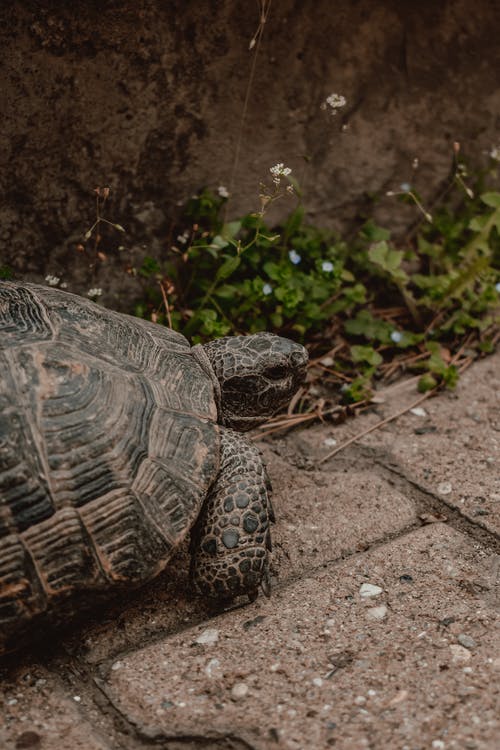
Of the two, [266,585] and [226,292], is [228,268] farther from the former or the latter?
[266,585]

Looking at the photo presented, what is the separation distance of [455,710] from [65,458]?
123cm

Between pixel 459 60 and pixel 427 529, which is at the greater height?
pixel 459 60

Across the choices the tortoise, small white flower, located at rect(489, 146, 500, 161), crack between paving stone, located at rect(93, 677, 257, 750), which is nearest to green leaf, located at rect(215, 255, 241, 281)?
the tortoise

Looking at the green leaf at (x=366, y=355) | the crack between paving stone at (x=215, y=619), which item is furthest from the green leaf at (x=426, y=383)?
the crack between paving stone at (x=215, y=619)

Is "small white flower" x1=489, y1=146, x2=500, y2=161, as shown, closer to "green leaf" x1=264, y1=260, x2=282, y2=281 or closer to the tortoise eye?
"green leaf" x1=264, y1=260, x2=282, y2=281

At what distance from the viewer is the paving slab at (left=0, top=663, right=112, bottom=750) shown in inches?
83.4

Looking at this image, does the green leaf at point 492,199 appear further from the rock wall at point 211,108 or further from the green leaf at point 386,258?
the green leaf at point 386,258

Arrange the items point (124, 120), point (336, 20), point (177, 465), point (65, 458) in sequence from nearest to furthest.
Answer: point (65, 458) → point (177, 465) → point (124, 120) → point (336, 20)

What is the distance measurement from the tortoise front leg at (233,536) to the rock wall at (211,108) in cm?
128

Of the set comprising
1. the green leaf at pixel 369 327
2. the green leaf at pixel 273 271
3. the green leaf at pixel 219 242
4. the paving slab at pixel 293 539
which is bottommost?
the paving slab at pixel 293 539

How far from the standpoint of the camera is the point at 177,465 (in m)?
2.49

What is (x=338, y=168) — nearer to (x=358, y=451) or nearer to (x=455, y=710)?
(x=358, y=451)

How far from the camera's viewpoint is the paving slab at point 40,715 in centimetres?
212

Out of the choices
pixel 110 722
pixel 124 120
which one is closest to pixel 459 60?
pixel 124 120
